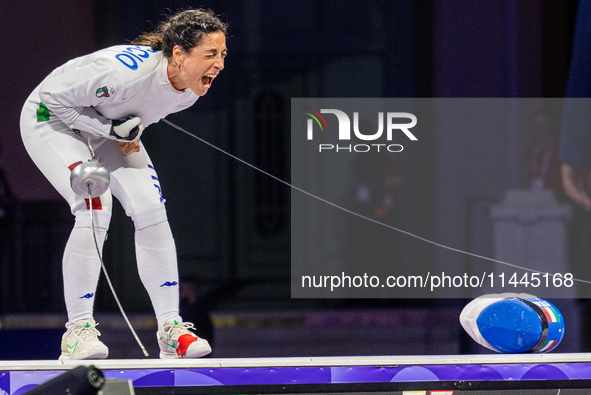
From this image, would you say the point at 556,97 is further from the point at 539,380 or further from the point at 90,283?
the point at 90,283

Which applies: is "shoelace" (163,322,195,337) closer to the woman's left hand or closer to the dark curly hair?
the woman's left hand

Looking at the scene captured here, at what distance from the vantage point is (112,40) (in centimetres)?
221

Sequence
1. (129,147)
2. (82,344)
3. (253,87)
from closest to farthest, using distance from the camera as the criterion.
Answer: (82,344), (129,147), (253,87)

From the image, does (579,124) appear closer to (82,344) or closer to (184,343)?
(184,343)

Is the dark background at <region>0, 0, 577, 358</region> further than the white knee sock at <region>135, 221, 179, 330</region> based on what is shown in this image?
Yes

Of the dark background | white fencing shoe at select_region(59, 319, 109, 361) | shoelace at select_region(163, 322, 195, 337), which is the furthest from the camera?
the dark background

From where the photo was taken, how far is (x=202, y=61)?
1828 millimetres

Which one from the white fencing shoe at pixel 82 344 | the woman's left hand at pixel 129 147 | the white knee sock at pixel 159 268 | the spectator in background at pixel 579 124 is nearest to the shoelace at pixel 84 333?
the white fencing shoe at pixel 82 344

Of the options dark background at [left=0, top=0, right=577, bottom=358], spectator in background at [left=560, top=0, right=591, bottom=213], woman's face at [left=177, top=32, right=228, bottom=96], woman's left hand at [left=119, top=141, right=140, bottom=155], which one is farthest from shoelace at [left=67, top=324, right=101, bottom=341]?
spectator in background at [left=560, top=0, right=591, bottom=213]

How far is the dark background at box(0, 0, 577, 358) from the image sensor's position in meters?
2.19

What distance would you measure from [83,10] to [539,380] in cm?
204

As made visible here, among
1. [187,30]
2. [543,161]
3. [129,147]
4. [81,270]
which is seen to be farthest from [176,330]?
[543,161]

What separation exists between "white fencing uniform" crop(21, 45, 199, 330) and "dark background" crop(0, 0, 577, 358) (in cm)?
30

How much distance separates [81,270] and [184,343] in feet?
1.35
